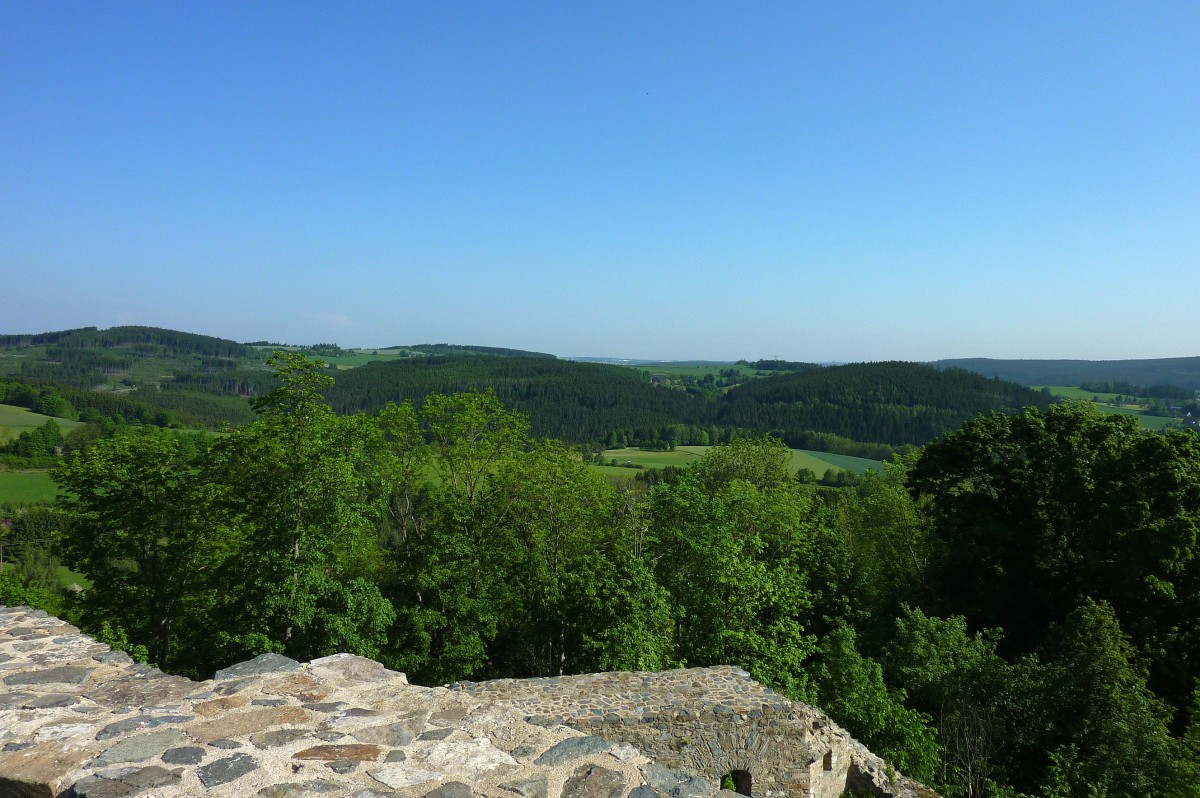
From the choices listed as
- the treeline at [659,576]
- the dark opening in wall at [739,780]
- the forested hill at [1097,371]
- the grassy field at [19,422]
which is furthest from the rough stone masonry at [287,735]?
the forested hill at [1097,371]

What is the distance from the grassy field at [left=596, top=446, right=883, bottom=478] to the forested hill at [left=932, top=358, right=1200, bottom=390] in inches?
2572

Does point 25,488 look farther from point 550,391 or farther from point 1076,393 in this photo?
point 1076,393

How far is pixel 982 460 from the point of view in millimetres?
21594

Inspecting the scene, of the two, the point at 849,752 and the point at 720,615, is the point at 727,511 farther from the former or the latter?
the point at 849,752

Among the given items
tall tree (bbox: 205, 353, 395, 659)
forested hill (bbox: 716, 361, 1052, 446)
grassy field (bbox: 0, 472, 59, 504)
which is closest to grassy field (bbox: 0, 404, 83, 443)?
grassy field (bbox: 0, 472, 59, 504)

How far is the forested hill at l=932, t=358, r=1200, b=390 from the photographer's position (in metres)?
132

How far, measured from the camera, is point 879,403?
11038 centimetres

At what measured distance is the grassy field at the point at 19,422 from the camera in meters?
71.8

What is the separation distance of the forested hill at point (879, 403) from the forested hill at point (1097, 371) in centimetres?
2729

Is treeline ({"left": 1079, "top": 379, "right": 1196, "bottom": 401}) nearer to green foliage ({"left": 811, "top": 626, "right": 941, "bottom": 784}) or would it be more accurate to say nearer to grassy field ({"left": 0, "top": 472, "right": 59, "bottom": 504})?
green foliage ({"left": 811, "top": 626, "right": 941, "bottom": 784})

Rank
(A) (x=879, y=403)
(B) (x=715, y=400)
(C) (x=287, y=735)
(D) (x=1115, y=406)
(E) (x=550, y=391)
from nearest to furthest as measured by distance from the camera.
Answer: (C) (x=287, y=735)
(D) (x=1115, y=406)
(A) (x=879, y=403)
(E) (x=550, y=391)
(B) (x=715, y=400)

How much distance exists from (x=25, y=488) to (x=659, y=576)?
6899 centimetres

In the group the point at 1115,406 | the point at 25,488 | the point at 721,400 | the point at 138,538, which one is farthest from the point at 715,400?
the point at 138,538

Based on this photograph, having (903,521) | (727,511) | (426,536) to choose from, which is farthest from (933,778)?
(903,521)
